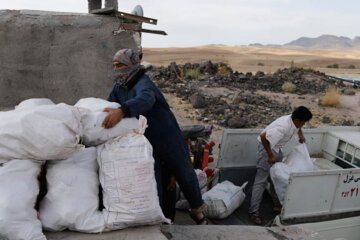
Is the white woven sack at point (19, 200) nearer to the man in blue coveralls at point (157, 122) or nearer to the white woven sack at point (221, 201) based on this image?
the man in blue coveralls at point (157, 122)

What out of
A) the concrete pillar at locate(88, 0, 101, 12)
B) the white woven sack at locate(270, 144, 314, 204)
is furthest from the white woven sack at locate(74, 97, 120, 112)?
the concrete pillar at locate(88, 0, 101, 12)

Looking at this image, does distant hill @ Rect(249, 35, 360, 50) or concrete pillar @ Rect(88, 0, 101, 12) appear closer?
concrete pillar @ Rect(88, 0, 101, 12)

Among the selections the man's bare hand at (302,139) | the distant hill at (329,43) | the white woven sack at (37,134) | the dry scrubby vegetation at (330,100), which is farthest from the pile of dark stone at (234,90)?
the distant hill at (329,43)

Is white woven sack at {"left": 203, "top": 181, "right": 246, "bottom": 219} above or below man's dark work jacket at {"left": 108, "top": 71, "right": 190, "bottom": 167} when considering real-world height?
below

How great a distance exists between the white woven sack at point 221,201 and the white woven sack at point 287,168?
0.52m

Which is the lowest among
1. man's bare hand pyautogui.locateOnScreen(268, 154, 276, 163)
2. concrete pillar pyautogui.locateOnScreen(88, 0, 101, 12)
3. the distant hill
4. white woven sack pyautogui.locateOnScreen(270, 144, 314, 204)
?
white woven sack pyautogui.locateOnScreen(270, 144, 314, 204)

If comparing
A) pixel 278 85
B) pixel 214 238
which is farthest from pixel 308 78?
pixel 214 238

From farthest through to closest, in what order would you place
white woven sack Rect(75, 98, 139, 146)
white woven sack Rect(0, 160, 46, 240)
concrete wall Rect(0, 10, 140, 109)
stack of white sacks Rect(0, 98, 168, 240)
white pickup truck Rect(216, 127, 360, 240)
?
concrete wall Rect(0, 10, 140, 109) → white pickup truck Rect(216, 127, 360, 240) → white woven sack Rect(75, 98, 139, 146) → stack of white sacks Rect(0, 98, 168, 240) → white woven sack Rect(0, 160, 46, 240)

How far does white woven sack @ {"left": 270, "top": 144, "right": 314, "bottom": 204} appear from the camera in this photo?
3842mm

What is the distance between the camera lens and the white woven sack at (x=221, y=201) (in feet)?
11.6

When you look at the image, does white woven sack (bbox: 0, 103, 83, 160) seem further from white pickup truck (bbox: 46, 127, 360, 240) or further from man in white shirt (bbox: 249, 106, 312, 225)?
man in white shirt (bbox: 249, 106, 312, 225)

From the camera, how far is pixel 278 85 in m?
15.5

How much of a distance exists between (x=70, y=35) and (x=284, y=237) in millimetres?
3624

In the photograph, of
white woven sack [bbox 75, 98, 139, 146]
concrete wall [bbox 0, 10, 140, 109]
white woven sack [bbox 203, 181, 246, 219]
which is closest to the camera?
white woven sack [bbox 75, 98, 139, 146]
